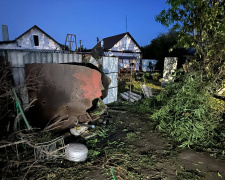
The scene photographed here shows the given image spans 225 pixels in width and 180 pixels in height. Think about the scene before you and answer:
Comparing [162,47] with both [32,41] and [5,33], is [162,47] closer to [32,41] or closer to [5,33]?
[32,41]

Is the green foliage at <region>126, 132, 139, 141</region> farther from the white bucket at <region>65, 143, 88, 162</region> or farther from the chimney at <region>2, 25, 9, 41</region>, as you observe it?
the chimney at <region>2, 25, 9, 41</region>

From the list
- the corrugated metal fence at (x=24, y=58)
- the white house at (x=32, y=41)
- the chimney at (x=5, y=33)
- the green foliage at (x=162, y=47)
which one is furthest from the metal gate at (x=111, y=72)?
the green foliage at (x=162, y=47)

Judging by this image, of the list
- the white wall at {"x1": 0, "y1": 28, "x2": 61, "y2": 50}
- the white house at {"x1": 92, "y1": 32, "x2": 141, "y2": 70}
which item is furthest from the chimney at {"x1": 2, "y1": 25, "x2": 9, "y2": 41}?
the white house at {"x1": 92, "y1": 32, "x2": 141, "y2": 70}

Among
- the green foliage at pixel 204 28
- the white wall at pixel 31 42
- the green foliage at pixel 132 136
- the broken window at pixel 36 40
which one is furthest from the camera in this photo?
the broken window at pixel 36 40

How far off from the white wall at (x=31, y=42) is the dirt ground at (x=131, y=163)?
18.5 meters

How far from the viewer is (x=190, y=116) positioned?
433 cm

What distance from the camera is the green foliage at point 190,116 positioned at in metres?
4.14

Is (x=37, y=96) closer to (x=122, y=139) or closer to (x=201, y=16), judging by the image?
(x=122, y=139)

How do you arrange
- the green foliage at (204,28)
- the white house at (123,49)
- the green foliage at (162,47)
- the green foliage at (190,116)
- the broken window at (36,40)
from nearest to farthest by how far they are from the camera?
the green foliage at (190,116), the green foliage at (204,28), the broken window at (36,40), the white house at (123,49), the green foliage at (162,47)

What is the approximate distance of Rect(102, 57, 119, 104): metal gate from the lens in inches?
284

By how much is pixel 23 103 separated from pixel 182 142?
4.92m

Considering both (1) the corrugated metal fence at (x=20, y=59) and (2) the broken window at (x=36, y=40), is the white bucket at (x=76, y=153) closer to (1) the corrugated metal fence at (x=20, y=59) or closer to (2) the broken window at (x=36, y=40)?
(1) the corrugated metal fence at (x=20, y=59)

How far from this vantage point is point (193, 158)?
3506mm

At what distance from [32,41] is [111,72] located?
1667 cm
